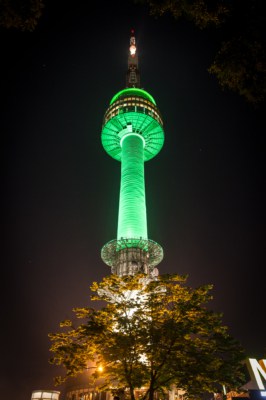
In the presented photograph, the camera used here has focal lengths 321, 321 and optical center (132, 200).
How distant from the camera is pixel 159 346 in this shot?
19469 millimetres

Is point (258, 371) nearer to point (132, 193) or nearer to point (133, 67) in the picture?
point (132, 193)

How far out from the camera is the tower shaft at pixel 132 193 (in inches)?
2240

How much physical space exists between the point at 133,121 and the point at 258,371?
5444cm

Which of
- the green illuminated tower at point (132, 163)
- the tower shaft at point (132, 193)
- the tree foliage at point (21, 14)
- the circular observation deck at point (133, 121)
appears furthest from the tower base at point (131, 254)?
the tree foliage at point (21, 14)

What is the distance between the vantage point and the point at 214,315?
21047mm

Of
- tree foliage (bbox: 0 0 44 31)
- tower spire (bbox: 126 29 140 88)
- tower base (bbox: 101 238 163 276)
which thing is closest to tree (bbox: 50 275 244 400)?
tree foliage (bbox: 0 0 44 31)

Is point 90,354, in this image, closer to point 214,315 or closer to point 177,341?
point 177,341

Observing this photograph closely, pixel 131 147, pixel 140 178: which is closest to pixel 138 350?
pixel 140 178

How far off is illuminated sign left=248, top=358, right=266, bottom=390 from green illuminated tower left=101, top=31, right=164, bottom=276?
70.9 feet

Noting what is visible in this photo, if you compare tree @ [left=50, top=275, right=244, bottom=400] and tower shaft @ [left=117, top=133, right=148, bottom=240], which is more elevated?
tower shaft @ [left=117, top=133, right=148, bottom=240]

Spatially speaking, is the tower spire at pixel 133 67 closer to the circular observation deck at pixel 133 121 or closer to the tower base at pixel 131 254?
the circular observation deck at pixel 133 121

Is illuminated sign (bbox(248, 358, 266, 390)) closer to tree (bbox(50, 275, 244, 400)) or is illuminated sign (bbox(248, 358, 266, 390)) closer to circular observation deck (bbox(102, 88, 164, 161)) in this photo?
tree (bbox(50, 275, 244, 400))

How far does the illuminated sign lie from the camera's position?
37281 millimetres

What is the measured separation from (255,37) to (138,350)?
17739mm
